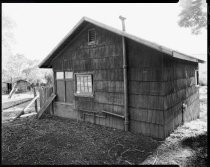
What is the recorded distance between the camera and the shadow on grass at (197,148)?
16.5 ft

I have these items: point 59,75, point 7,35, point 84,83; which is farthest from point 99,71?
point 7,35

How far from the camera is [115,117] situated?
26.2 ft

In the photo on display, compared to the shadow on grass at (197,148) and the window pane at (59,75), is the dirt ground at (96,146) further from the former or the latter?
the window pane at (59,75)

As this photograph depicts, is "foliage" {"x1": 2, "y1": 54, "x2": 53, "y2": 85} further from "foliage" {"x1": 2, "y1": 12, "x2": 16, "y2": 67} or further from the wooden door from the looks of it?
the wooden door

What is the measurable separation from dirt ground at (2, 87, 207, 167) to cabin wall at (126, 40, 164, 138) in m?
0.53

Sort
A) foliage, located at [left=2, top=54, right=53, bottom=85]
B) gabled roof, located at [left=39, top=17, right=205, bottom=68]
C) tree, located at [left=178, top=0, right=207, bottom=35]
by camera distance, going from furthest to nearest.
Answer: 1. foliage, located at [left=2, top=54, right=53, bottom=85]
2. tree, located at [left=178, top=0, right=207, bottom=35]
3. gabled roof, located at [left=39, top=17, right=205, bottom=68]

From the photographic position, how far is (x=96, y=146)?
622 cm

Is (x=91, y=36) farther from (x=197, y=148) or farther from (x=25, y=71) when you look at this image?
(x=25, y=71)

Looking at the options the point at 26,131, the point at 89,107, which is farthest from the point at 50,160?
the point at 89,107

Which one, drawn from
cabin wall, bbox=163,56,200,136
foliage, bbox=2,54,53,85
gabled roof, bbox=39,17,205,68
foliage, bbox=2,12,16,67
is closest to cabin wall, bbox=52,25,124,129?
gabled roof, bbox=39,17,205,68

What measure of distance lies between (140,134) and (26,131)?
508 cm

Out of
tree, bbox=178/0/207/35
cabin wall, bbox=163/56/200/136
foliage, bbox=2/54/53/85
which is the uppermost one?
tree, bbox=178/0/207/35

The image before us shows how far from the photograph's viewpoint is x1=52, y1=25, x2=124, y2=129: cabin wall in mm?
7785

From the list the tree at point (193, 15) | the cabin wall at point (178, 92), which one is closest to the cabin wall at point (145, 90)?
the cabin wall at point (178, 92)
